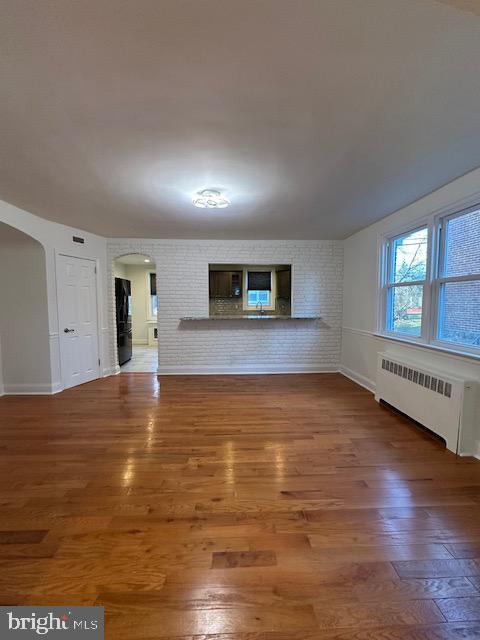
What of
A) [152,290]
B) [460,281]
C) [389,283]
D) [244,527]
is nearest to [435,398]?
[460,281]

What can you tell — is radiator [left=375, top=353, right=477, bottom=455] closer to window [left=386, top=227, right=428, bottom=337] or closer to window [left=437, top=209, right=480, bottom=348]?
window [left=437, top=209, right=480, bottom=348]

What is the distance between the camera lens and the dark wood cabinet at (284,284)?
5516mm

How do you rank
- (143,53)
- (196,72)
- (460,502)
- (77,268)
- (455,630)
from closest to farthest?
(455,630) → (143,53) → (196,72) → (460,502) → (77,268)

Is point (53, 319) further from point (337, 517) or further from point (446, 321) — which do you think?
point (446, 321)

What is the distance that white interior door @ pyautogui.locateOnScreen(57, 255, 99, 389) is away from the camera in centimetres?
428

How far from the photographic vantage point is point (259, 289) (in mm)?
6227

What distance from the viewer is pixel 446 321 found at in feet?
9.68

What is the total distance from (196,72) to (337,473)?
2.72 meters

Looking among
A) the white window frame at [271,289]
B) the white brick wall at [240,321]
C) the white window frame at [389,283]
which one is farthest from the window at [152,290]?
the white window frame at [389,283]

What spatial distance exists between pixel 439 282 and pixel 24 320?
5376 mm

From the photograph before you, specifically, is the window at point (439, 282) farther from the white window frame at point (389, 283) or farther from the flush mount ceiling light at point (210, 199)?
the flush mount ceiling light at point (210, 199)

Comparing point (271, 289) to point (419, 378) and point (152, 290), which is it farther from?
point (152, 290)

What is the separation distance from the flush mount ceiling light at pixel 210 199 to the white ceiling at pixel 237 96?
131mm

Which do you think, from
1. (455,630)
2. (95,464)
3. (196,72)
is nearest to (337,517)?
(455,630)
